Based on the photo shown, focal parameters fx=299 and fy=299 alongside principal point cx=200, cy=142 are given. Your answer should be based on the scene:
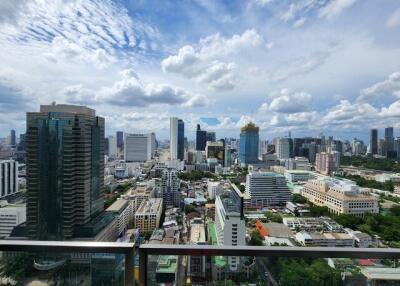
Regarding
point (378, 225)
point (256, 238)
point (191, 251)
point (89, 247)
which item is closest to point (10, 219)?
point (256, 238)

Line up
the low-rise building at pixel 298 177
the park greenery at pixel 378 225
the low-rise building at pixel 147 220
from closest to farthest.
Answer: the park greenery at pixel 378 225
the low-rise building at pixel 147 220
the low-rise building at pixel 298 177

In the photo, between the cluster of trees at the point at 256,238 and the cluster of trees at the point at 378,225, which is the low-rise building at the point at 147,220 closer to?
the cluster of trees at the point at 256,238

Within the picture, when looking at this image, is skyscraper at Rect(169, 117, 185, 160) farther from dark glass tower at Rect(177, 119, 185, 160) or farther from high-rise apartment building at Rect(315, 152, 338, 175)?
high-rise apartment building at Rect(315, 152, 338, 175)

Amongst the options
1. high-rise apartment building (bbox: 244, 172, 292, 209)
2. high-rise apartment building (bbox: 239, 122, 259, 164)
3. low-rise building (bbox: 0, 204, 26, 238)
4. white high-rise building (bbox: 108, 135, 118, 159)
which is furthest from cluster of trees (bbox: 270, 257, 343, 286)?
white high-rise building (bbox: 108, 135, 118, 159)

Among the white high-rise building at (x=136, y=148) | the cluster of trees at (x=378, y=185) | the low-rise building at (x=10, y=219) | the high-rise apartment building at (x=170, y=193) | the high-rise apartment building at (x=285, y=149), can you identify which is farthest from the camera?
the high-rise apartment building at (x=285, y=149)

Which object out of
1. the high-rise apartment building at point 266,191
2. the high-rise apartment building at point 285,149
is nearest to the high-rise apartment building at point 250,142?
the high-rise apartment building at point 285,149

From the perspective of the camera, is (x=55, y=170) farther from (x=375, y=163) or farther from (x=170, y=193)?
(x=375, y=163)
